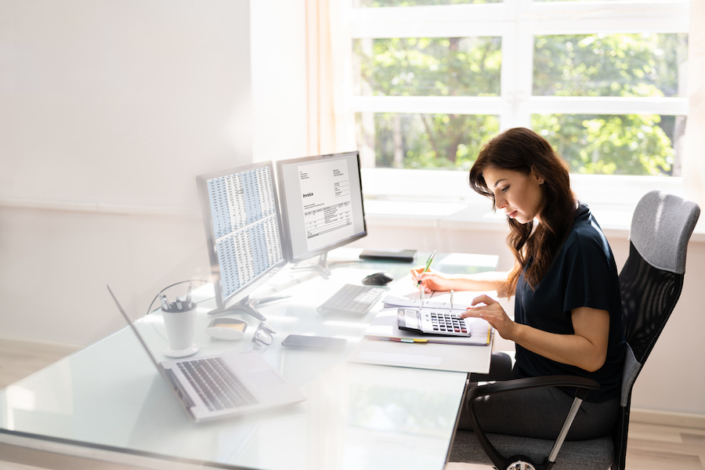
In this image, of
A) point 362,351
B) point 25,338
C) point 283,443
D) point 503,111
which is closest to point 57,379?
point 25,338

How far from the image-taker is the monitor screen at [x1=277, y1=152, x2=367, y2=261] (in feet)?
5.47

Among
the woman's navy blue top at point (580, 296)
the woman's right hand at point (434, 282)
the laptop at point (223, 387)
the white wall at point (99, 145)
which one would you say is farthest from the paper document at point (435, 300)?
the white wall at point (99, 145)

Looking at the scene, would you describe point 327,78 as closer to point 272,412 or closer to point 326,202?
point 326,202

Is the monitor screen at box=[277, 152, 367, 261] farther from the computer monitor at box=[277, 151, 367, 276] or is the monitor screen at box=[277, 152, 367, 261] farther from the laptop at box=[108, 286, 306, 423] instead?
the laptop at box=[108, 286, 306, 423]

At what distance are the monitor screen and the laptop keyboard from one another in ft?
2.41

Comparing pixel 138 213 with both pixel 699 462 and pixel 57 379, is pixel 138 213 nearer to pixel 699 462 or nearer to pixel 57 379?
pixel 57 379

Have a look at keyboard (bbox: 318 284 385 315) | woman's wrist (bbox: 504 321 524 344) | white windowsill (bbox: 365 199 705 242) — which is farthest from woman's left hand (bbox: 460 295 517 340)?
white windowsill (bbox: 365 199 705 242)

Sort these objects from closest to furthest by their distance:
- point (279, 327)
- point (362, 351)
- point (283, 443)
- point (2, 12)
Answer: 1. point (2, 12)
2. point (283, 443)
3. point (362, 351)
4. point (279, 327)

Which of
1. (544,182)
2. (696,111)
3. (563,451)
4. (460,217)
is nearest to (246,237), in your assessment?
(544,182)

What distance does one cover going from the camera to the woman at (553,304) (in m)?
1.20

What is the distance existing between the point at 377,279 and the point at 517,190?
60cm

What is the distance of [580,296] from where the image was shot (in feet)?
3.91

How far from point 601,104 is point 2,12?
97.9 inches

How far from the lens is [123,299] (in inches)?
13.4
